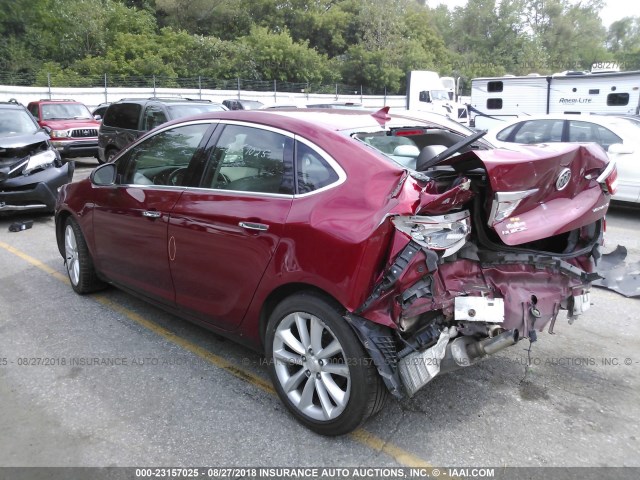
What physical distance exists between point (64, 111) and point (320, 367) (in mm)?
15172

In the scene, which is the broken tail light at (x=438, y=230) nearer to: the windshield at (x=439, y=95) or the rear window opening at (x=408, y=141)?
the rear window opening at (x=408, y=141)

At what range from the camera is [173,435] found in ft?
9.80

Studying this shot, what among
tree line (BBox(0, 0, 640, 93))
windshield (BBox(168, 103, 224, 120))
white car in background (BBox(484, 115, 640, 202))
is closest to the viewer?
white car in background (BBox(484, 115, 640, 202))

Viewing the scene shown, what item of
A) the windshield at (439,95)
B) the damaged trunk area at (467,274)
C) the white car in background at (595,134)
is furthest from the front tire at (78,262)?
the windshield at (439,95)

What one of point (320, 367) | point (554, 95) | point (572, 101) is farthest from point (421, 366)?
point (554, 95)

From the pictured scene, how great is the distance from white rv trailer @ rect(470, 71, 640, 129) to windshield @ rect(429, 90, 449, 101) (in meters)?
5.31

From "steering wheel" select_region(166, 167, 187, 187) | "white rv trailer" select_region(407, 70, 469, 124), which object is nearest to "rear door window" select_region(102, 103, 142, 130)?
"steering wheel" select_region(166, 167, 187, 187)

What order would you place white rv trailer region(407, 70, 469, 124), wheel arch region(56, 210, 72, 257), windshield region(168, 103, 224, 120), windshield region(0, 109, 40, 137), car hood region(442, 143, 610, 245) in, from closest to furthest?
car hood region(442, 143, 610, 245) → wheel arch region(56, 210, 72, 257) → windshield region(0, 109, 40, 137) → windshield region(168, 103, 224, 120) → white rv trailer region(407, 70, 469, 124)

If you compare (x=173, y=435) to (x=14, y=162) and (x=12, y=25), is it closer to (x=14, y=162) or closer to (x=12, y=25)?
(x=14, y=162)

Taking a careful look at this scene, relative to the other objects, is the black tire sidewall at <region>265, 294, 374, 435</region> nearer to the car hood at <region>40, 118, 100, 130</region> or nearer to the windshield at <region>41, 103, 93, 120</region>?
the car hood at <region>40, 118, 100, 130</region>

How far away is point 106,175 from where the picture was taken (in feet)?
14.5

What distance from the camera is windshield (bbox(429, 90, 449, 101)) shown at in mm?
25731

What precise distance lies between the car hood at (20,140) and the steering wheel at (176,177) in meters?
5.90

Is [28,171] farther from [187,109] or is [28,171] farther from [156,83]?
[156,83]
